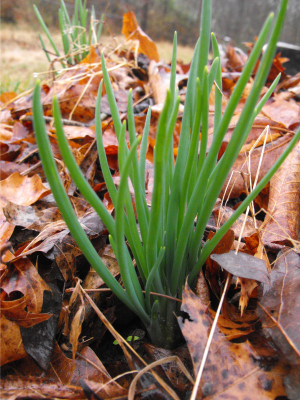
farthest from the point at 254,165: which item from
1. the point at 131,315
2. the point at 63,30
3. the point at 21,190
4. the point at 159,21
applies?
the point at 159,21

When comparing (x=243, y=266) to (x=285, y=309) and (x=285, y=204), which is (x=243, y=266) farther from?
(x=285, y=204)

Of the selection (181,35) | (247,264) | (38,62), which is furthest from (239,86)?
(181,35)

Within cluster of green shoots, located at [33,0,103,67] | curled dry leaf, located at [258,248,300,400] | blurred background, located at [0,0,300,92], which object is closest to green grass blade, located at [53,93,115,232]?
curled dry leaf, located at [258,248,300,400]

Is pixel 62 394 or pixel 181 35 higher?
pixel 181 35

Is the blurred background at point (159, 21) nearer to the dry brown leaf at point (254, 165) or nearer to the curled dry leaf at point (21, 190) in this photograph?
the curled dry leaf at point (21, 190)

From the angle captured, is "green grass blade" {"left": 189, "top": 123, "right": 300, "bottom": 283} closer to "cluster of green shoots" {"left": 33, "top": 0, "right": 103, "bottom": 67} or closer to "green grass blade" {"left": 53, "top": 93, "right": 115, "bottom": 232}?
"green grass blade" {"left": 53, "top": 93, "right": 115, "bottom": 232}

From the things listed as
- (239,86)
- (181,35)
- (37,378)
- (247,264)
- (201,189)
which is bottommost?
(37,378)

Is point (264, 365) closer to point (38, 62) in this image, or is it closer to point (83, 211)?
point (83, 211)
